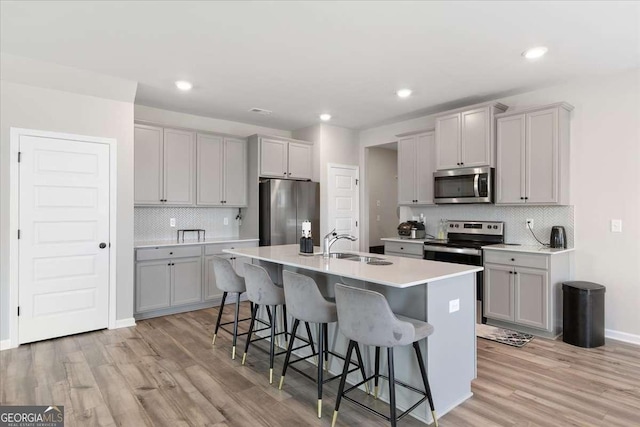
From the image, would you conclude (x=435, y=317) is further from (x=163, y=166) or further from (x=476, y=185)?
(x=163, y=166)

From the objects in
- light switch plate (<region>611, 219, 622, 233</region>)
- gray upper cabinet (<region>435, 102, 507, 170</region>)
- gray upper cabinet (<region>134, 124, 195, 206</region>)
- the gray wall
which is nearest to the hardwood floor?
the gray wall

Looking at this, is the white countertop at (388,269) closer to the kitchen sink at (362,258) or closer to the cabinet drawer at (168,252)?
the kitchen sink at (362,258)

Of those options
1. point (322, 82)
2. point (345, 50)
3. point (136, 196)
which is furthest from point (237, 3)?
point (136, 196)

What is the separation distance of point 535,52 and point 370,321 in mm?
2857

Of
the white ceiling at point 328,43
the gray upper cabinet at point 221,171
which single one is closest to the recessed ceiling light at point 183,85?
the white ceiling at point 328,43

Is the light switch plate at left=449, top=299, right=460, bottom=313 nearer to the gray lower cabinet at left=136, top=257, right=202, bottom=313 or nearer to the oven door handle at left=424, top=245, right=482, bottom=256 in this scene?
the oven door handle at left=424, top=245, right=482, bottom=256

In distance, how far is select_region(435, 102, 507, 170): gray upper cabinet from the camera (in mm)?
4270

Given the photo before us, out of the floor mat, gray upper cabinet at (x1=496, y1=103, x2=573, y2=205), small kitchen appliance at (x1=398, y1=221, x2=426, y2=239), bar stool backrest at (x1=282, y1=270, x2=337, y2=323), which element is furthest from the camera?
small kitchen appliance at (x1=398, y1=221, x2=426, y2=239)

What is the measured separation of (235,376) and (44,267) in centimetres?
237

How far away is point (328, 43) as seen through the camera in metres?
3.04

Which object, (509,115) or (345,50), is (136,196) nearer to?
(345,50)

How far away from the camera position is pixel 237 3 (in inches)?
97.3

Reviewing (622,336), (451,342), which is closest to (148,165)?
(451,342)

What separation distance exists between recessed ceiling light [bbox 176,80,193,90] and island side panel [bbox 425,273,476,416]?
335cm
